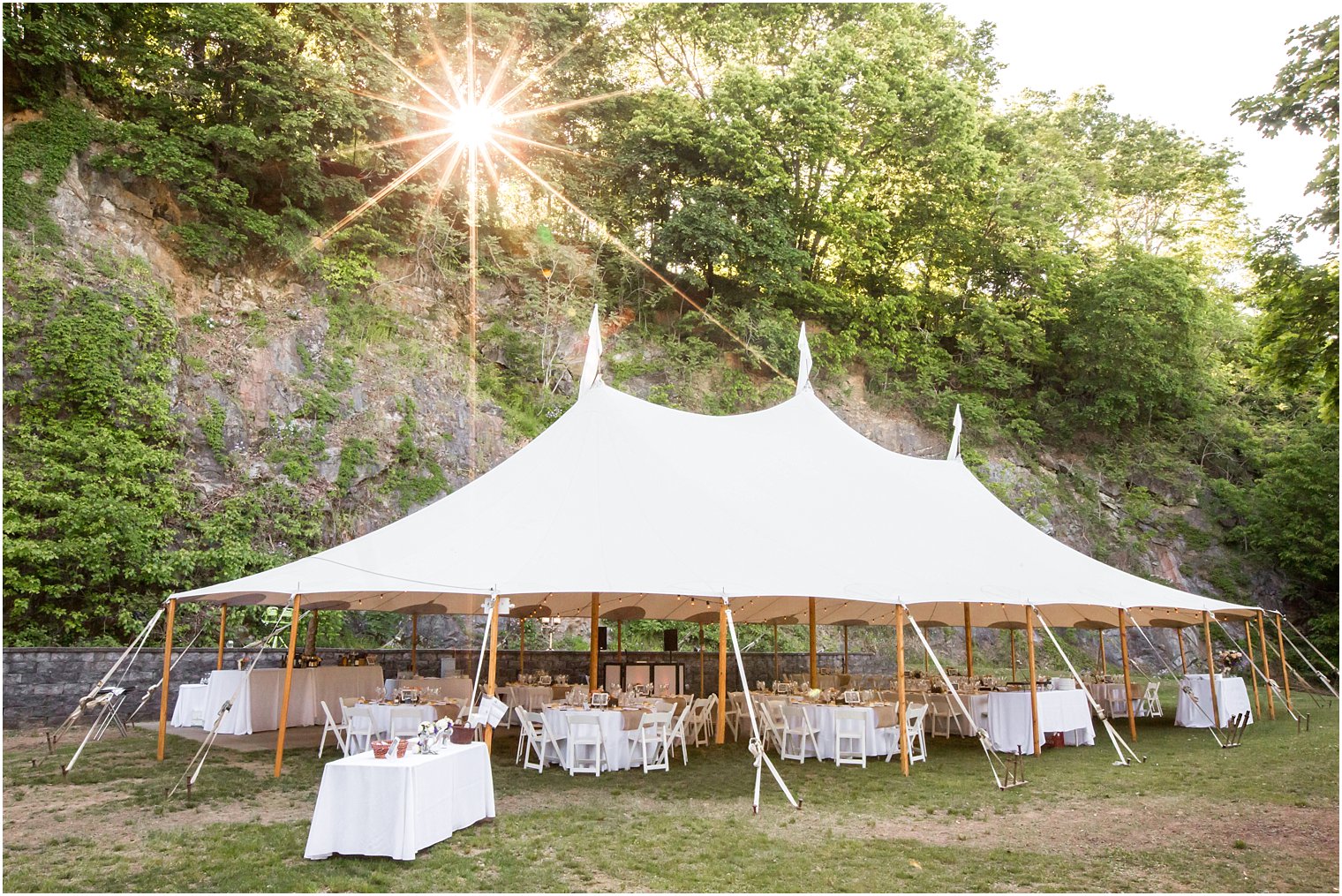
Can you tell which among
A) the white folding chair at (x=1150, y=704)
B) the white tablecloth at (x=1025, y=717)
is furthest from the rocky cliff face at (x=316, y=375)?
the white tablecloth at (x=1025, y=717)

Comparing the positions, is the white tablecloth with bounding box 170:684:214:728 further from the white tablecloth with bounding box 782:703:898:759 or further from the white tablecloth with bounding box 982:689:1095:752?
the white tablecloth with bounding box 982:689:1095:752

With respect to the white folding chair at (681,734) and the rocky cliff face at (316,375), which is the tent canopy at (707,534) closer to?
the white folding chair at (681,734)

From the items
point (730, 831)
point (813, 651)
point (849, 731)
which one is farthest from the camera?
point (813, 651)

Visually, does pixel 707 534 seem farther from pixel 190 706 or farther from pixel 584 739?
pixel 190 706

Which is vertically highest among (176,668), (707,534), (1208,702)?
(707,534)

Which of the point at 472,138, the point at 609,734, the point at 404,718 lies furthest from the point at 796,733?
the point at 472,138

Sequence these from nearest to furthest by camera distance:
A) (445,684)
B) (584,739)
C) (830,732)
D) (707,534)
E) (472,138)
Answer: (584,739) < (707,534) < (830,732) < (445,684) < (472,138)

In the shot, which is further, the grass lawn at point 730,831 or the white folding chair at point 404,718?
the white folding chair at point 404,718

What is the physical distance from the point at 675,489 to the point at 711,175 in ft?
46.5

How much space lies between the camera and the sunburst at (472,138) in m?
19.1

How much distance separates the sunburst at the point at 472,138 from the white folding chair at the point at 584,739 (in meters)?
9.89

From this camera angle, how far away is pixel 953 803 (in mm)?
7316

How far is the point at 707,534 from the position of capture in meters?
9.21

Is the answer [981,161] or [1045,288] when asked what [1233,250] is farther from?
[981,161]
